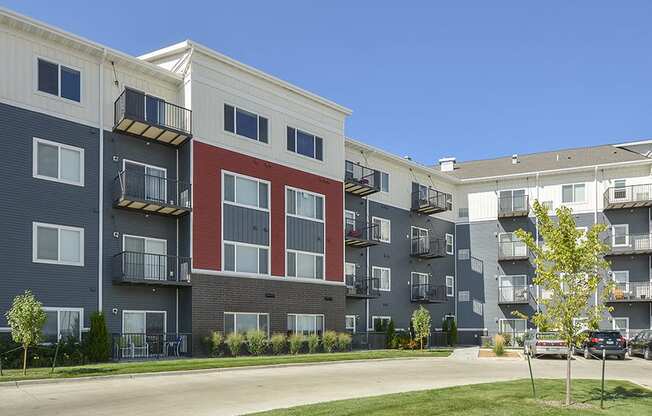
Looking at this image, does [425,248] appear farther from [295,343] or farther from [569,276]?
[569,276]

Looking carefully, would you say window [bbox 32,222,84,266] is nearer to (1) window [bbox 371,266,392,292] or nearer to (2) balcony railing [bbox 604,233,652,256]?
(1) window [bbox 371,266,392,292]

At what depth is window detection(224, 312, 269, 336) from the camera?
31016mm

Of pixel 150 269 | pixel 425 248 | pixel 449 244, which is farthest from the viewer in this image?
pixel 449 244

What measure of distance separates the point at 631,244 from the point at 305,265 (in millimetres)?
23093

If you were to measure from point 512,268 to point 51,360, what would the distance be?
34.7m

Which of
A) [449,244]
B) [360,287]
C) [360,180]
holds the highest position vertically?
[360,180]

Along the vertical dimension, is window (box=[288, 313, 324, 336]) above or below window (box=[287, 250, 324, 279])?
below

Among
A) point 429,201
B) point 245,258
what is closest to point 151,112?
point 245,258

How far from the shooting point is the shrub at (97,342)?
2458 cm

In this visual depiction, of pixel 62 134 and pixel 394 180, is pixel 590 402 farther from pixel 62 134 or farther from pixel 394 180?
pixel 394 180

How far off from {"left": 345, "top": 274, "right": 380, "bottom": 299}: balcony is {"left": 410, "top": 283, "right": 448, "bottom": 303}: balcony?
454cm

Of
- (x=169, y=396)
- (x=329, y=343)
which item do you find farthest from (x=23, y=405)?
(x=329, y=343)

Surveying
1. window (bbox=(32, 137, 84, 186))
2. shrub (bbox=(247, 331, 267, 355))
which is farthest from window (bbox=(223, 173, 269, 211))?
window (bbox=(32, 137, 84, 186))

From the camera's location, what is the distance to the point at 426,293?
46.5 m
